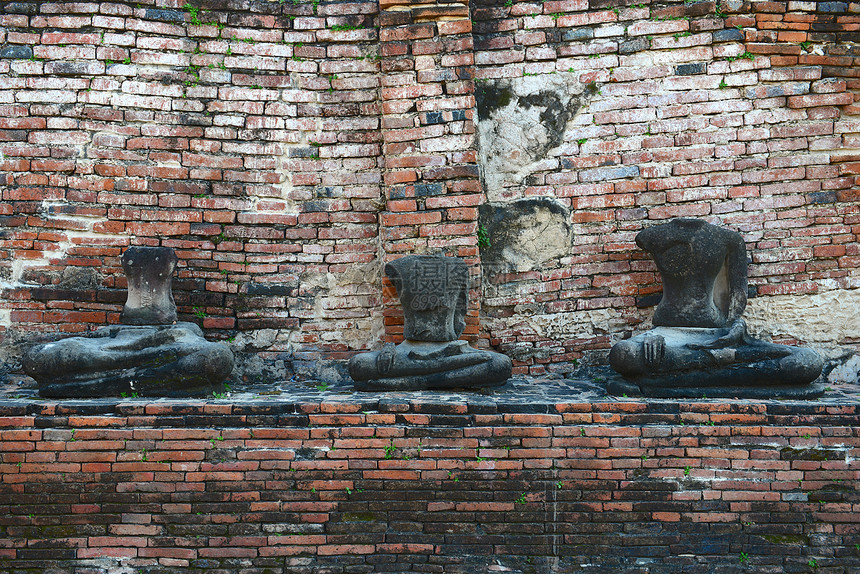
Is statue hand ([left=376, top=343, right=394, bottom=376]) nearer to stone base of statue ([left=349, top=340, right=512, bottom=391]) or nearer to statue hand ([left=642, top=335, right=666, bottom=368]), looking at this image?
stone base of statue ([left=349, top=340, right=512, bottom=391])

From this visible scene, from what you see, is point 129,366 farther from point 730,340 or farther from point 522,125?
point 730,340

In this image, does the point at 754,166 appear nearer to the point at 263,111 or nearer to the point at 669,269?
the point at 669,269

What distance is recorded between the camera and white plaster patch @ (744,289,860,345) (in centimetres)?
462

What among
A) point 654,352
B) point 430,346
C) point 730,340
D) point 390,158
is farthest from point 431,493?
point 390,158

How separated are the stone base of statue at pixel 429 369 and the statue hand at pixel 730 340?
121 cm

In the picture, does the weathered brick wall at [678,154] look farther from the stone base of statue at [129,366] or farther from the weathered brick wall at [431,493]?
the stone base of statue at [129,366]

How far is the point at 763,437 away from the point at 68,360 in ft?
13.5

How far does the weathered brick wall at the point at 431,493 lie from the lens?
3598mm

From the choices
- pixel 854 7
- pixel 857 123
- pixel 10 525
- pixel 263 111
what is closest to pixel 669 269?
pixel 857 123

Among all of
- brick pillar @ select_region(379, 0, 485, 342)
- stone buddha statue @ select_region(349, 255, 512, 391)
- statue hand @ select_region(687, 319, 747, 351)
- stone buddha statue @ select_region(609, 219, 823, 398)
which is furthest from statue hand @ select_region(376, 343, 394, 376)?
statue hand @ select_region(687, 319, 747, 351)

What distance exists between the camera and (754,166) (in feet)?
15.3

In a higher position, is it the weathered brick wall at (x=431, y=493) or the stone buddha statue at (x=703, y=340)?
the stone buddha statue at (x=703, y=340)

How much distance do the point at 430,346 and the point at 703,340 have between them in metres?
1.76

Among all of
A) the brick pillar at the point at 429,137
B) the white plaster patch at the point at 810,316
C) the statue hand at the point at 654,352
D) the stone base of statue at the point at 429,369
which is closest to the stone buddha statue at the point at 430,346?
the stone base of statue at the point at 429,369
